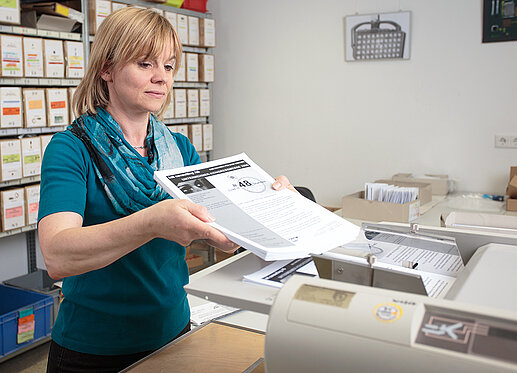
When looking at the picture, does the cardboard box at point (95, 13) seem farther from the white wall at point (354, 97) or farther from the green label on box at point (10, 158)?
the white wall at point (354, 97)

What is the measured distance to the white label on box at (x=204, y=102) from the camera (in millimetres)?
4281

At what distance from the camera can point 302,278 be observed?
27.4 inches

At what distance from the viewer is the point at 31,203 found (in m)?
3.01

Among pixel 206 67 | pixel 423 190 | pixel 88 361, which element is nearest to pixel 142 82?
pixel 88 361

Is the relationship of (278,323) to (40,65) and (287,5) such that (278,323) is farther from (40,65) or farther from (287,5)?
(287,5)

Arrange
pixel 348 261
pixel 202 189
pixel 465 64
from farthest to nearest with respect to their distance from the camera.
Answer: pixel 465 64
pixel 202 189
pixel 348 261

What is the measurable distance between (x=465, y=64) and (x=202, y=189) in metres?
3.16

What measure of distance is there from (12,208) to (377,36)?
8.86 feet

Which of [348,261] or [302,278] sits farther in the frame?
[348,261]

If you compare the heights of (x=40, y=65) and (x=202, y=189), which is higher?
(x=40, y=65)

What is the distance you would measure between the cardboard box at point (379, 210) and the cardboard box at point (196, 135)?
1624mm

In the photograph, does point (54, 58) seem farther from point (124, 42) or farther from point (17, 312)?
point (124, 42)

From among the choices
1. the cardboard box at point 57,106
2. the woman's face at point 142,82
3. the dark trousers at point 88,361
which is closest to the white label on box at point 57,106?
the cardboard box at point 57,106

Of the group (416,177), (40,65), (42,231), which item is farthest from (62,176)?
(416,177)
